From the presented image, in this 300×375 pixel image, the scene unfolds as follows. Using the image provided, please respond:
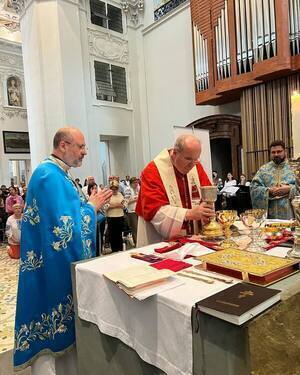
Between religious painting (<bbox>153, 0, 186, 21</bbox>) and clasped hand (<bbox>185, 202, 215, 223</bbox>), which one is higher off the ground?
religious painting (<bbox>153, 0, 186, 21</bbox>)

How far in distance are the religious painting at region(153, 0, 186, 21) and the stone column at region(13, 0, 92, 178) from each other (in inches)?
108

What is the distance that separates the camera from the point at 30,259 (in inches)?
81.2

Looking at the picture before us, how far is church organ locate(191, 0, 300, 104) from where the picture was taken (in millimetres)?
6454

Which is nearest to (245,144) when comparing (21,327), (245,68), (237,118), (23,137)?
(237,118)

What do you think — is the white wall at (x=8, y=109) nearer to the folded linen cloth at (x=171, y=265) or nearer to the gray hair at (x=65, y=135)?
the gray hair at (x=65, y=135)

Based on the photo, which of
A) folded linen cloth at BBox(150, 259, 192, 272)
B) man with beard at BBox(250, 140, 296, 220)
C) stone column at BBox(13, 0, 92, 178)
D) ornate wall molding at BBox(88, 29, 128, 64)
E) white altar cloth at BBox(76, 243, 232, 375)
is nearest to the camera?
white altar cloth at BBox(76, 243, 232, 375)

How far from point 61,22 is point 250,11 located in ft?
17.8

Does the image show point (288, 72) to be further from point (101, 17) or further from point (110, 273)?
point (101, 17)

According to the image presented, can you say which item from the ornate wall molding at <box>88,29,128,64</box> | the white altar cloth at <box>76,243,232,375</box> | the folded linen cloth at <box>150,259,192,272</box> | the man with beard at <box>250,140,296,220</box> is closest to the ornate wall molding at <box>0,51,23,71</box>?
the ornate wall molding at <box>88,29,128,64</box>

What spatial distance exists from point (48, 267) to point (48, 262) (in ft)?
0.10

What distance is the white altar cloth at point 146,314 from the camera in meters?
1.19

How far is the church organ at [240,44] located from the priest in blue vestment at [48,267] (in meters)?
5.82

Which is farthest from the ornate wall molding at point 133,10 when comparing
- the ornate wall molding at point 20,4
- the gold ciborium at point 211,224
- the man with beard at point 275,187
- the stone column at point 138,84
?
the gold ciborium at point 211,224

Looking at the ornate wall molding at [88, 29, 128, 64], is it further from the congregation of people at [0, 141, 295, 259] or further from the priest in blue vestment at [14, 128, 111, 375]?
the priest in blue vestment at [14, 128, 111, 375]
